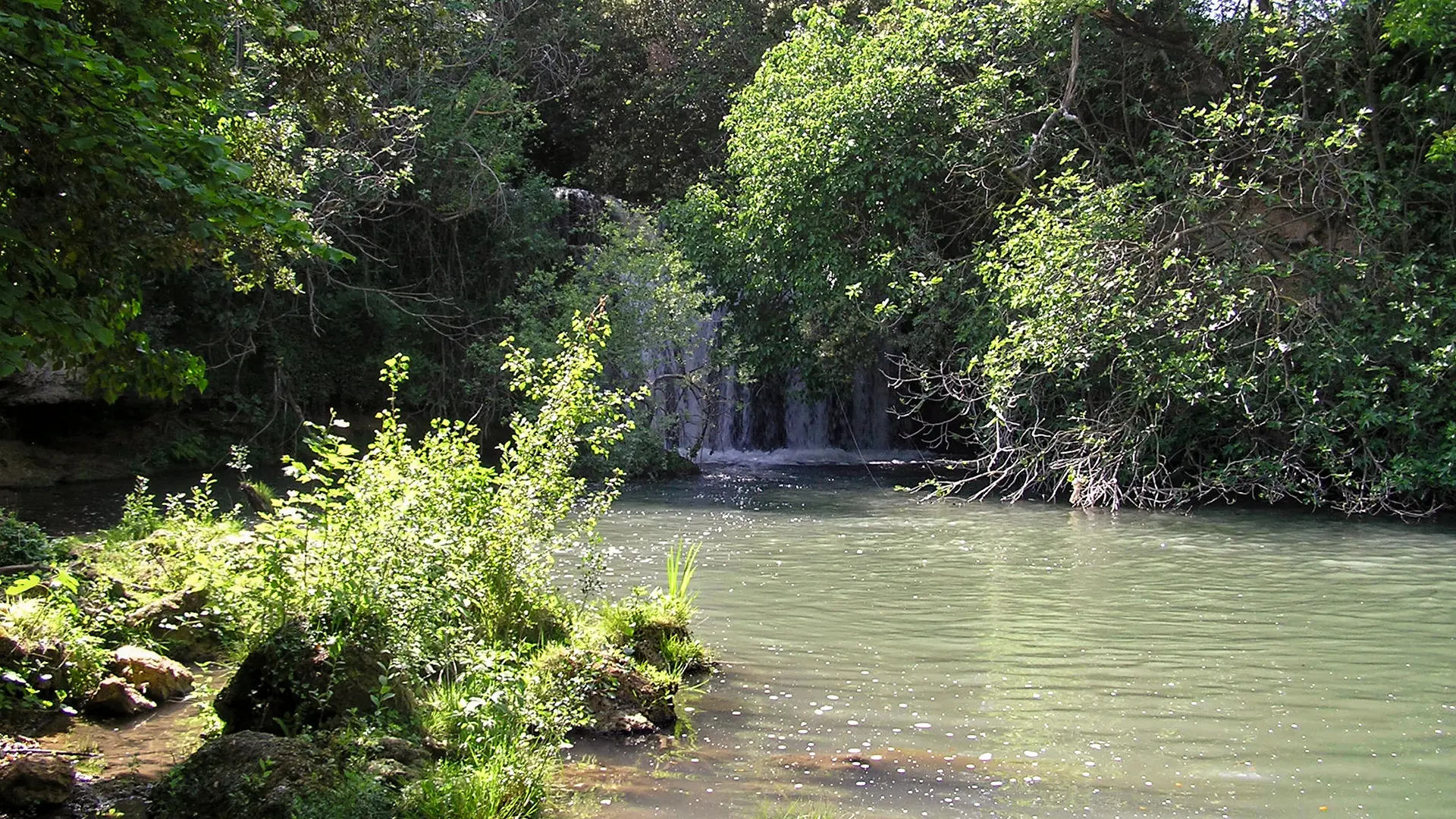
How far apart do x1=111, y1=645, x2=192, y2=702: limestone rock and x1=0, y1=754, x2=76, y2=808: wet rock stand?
5.58 ft

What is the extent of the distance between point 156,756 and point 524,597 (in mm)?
2231

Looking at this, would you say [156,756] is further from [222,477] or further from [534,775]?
[222,477]

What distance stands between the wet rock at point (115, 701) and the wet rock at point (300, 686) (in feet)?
3.38

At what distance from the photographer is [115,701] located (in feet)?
20.2

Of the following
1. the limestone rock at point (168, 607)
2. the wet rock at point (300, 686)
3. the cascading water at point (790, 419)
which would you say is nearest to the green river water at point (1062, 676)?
the wet rock at point (300, 686)

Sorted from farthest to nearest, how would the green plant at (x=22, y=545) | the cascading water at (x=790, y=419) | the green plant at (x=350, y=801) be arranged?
the cascading water at (x=790, y=419) → the green plant at (x=22, y=545) → the green plant at (x=350, y=801)

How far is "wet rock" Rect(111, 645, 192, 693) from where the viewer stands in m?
6.44

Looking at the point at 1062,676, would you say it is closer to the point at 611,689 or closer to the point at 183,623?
the point at 611,689

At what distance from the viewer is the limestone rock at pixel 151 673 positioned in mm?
6441

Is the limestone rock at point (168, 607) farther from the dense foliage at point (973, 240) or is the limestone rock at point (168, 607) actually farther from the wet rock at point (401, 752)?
the dense foliage at point (973, 240)

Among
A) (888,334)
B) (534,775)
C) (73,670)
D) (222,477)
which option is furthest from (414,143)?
(534,775)

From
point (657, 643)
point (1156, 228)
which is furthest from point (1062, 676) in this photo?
point (1156, 228)

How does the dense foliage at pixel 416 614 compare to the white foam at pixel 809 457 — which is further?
the white foam at pixel 809 457

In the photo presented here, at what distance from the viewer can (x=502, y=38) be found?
23938 millimetres
